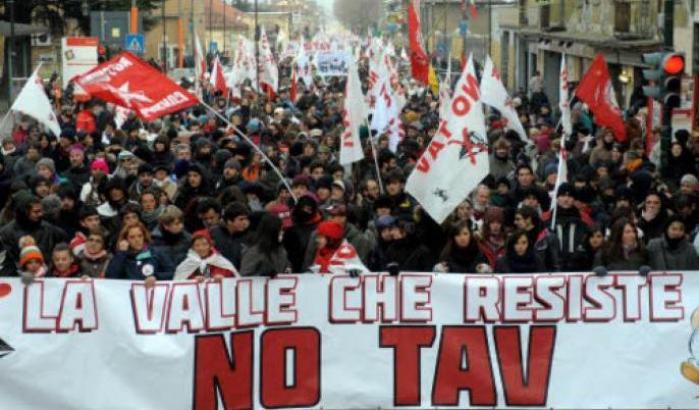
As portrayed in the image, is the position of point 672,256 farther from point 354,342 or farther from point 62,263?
point 62,263

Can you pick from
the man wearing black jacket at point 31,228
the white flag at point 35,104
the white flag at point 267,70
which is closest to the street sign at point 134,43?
the white flag at point 267,70

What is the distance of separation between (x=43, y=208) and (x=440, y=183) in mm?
2991

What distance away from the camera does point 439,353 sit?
8.77m

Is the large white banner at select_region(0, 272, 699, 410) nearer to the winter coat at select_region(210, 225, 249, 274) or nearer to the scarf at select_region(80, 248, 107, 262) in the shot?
the scarf at select_region(80, 248, 107, 262)

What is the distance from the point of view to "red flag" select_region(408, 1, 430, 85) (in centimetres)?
2780

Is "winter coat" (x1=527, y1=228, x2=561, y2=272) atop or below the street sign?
below

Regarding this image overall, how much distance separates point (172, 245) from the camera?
32.0 ft

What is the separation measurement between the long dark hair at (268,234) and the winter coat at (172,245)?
Answer: 0.50 meters

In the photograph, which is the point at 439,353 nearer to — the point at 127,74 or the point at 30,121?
the point at 127,74

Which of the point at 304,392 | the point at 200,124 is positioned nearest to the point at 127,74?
the point at 304,392

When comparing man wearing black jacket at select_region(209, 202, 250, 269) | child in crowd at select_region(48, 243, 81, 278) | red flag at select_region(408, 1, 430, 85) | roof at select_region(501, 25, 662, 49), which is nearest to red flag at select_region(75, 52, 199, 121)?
man wearing black jacket at select_region(209, 202, 250, 269)

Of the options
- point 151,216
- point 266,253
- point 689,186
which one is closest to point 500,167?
point 689,186

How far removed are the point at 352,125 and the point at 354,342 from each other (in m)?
6.88

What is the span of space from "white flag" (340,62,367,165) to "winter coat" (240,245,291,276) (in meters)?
5.81
